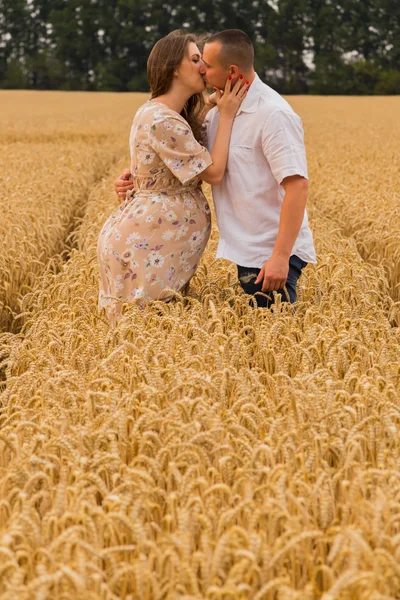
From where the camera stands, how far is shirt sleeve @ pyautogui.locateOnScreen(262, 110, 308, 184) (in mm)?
3686

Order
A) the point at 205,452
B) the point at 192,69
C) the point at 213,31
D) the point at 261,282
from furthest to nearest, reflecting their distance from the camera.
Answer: the point at 213,31, the point at 261,282, the point at 192,69, the point at 205,452

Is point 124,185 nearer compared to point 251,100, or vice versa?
point 251,100

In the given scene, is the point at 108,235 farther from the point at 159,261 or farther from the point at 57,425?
the point at 57,425

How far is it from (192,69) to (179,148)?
15.0 inches

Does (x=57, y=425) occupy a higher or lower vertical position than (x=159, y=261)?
higher

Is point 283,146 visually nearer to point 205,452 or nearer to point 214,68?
point 214,68

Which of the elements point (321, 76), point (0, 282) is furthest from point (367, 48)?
point (0, 282)

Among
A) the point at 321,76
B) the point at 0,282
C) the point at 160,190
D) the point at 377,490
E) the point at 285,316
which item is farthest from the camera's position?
the point at 321,76

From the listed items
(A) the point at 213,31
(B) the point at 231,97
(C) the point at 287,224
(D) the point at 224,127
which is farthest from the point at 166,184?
(A) the point at 213,31

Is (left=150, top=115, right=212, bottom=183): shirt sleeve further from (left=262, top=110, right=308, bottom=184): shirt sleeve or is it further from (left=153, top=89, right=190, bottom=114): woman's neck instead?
(left=262, top=110, right=308, bottom=184): shirt sleeve

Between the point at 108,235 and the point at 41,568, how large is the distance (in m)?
2.47

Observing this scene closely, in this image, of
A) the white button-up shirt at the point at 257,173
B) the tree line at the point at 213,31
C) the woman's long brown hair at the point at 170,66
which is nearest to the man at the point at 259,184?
the white button-up shirt at the point at 257,173

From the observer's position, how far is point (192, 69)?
3768mm

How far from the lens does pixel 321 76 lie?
Result: 53844mm
